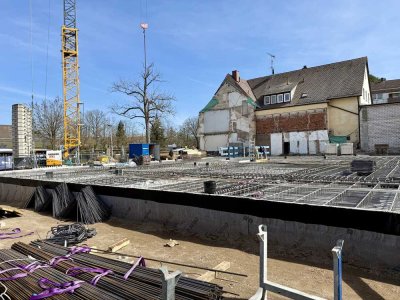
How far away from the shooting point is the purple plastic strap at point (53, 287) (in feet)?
10.9

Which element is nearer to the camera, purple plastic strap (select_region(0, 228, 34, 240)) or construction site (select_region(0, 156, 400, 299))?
construction site (select_region(0, 156, 400, 299))

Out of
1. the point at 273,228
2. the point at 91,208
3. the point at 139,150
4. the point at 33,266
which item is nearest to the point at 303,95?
the point at 139,150

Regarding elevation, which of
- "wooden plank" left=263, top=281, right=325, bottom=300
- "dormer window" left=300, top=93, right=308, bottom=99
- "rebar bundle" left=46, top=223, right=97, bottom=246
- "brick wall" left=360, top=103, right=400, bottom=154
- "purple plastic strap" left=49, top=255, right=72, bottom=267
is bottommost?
"rebar bundle" left=46, top=223, right=97, bottom=246

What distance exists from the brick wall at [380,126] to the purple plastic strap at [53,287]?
32959 millimetres

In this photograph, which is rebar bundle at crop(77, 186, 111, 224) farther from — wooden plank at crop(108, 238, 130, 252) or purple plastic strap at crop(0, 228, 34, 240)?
wooden plank at crop(108, 238, 130, 252)

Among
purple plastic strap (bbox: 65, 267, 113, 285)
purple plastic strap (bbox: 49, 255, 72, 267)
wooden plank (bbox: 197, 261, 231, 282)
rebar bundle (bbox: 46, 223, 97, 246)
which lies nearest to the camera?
purple plastic strap (bbox: 65, 267, 113, 285)

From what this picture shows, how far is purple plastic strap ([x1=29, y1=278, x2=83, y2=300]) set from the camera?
3320 millimetres

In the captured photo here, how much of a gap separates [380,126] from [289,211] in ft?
97.3

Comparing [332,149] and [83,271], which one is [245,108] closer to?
[332,149]

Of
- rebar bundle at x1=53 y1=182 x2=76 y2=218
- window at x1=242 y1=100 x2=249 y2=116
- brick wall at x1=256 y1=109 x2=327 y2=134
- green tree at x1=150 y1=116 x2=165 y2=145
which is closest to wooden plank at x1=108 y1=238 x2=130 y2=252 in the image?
rebar bundle at x1=53 y1=182 x2=76 y2=218

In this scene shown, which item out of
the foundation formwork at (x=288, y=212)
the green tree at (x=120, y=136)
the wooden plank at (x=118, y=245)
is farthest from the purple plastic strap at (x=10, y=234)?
the green tree at (x=120, y=136)

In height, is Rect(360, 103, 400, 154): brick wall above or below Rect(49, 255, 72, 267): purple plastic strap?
above

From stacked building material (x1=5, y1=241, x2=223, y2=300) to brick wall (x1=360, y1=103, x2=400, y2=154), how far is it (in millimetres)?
32187

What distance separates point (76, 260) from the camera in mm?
4441
